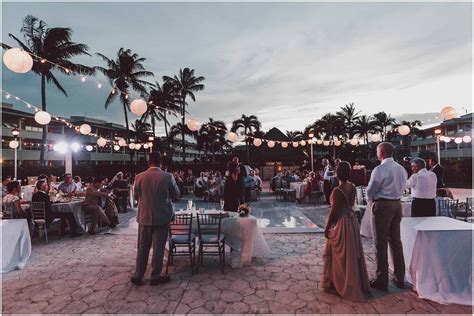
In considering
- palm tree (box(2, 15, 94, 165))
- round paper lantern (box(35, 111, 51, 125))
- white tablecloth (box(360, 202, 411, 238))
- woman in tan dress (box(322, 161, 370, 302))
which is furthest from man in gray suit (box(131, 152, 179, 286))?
palm tree (box(2, 15, 94, 165))

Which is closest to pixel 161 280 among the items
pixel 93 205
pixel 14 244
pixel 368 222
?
pixel 14 244

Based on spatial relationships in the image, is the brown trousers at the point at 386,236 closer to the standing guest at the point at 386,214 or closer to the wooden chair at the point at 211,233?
the standing guest at the point at 386,214

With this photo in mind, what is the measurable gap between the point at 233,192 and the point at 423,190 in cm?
326

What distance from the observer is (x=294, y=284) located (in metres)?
3.72

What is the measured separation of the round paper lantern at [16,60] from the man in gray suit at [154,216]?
2.96 meters

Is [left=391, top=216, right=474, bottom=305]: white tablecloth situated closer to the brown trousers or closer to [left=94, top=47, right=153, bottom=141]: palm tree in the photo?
the brown trousers

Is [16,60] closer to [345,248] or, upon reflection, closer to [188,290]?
[188,290]

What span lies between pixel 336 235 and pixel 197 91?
95.5 ft

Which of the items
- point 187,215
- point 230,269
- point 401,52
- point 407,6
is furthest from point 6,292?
point 401,52

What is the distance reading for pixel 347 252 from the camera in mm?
3121

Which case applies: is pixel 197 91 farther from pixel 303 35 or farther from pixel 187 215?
pixel 187 215

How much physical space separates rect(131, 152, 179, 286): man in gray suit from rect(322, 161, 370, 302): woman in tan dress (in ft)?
7.02

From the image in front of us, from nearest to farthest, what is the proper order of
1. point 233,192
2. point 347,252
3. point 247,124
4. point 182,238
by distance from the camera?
point 347,252, point 182,238, point 233,192, point 247,124

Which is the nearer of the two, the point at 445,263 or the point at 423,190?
the point at 445,263
